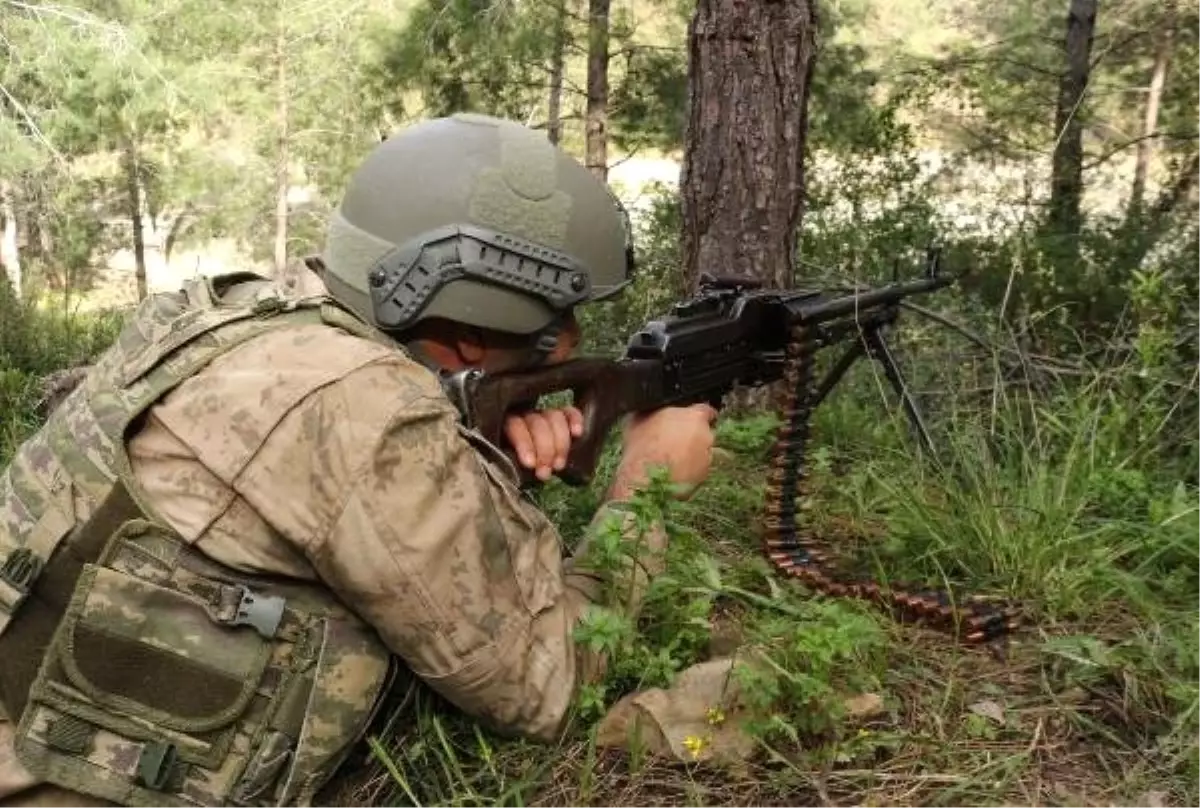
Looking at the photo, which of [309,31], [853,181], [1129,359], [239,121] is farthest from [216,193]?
[1129,359]

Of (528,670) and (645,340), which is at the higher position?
(645,340)

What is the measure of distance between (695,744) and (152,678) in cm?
111

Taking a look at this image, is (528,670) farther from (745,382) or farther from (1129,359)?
(1129,359)

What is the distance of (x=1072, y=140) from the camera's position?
10891 millimetres

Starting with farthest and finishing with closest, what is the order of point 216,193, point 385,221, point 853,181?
point 216,193, point 853,181, point 385,221

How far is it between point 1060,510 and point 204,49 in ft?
77.8

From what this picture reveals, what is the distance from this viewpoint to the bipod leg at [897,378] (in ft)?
12.6

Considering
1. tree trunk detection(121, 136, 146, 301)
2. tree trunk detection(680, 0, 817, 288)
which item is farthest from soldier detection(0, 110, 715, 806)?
tree trunk detection(121, 136, 146, 301)

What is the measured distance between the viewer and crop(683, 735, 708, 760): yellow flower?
2.56 metres

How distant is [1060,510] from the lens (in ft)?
10.6

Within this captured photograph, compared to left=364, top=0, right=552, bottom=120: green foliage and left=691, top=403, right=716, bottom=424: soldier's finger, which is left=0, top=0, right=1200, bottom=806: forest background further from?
left=691, top=403, right=716, bottom=424: soldier's finger

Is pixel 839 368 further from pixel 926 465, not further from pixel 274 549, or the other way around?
pixel 274 549

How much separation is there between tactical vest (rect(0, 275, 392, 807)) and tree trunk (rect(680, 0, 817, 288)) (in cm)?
299

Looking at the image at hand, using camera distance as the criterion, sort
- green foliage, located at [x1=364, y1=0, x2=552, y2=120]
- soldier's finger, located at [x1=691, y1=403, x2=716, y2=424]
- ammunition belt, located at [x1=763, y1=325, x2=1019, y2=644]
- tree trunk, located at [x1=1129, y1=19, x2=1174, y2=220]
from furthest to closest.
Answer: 1. green foliage, located at [x1=364, y1=0, x2=552, y2=120]
2. tree trunk, located at [x1=1129, y1=19, x2=1174, y2=220]
3. soldier's finger, located at [x1=691, y1=403, x2=716, y2=424]
4. ammunition belt, located at [x1=763, y1=325, x2=1019, y2=644]
